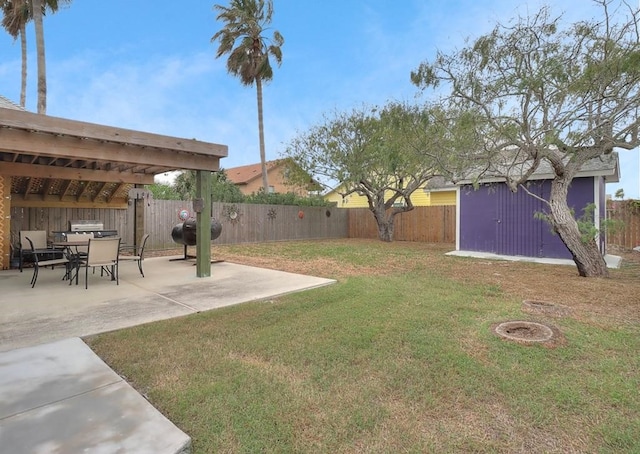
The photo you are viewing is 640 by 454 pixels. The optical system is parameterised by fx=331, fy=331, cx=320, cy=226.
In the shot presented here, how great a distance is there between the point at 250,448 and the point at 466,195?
1083 centimetres

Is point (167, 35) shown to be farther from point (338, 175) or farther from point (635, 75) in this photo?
point (635, 75)

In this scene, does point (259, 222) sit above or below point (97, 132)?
below

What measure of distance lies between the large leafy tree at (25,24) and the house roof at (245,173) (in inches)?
541

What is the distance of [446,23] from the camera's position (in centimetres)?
883

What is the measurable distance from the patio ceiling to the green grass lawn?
120 inches

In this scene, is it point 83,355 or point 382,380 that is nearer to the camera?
point 382,380

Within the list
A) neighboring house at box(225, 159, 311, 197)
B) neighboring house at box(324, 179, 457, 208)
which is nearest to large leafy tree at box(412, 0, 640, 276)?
neighboring house at box(324, 179, 457, 208)

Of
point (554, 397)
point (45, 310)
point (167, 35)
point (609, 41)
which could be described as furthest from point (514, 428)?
point (167, 35)

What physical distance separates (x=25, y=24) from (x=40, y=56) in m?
4.48

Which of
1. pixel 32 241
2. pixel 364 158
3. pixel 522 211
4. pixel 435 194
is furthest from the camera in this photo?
pixel 435 194

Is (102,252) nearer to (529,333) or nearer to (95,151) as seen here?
(95,151)

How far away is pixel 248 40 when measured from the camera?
1647 cm

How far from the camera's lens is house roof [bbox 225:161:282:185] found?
26.4 meters

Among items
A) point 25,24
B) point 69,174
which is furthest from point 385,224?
point 25,24
